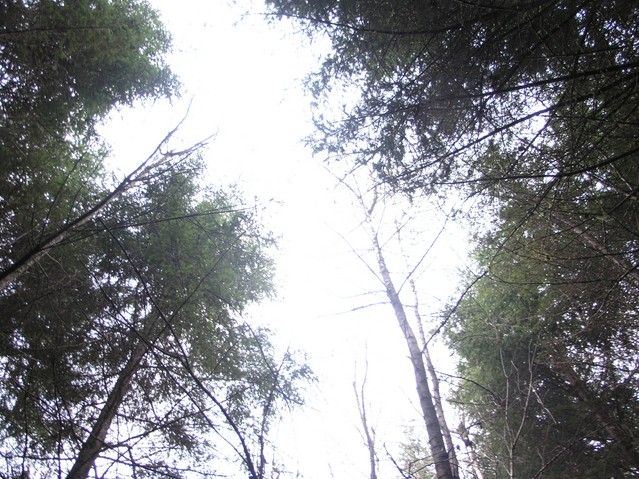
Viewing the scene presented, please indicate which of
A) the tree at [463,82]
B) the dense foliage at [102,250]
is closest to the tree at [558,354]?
the tree at [463,82]

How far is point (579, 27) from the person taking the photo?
310cm

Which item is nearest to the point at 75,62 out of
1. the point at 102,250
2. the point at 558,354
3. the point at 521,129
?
the point at 102,250

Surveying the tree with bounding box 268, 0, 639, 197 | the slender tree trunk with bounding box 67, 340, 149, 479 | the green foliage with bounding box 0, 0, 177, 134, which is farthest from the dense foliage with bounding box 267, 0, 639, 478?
the green foliage with bounding box 0, 0, 177, 134

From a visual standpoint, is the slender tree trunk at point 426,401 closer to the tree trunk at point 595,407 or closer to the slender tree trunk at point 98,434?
the slender tree trunk at point 98,434

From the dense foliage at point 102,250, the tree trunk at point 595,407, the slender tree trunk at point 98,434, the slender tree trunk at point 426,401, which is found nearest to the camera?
the slender tree trunk at point 98,434

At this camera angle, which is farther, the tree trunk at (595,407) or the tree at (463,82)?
the tree trunk at (595,407)

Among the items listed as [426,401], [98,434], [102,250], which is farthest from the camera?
[102,250]

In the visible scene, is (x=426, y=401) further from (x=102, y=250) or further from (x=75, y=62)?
(x=75, y=62)

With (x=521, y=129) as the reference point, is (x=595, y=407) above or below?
below

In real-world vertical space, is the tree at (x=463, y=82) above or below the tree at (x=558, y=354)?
above

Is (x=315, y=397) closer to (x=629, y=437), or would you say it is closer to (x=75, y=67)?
(x=629, y=437)

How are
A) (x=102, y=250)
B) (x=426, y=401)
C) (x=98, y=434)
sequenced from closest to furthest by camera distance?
1. (x=426, y=401)
2. (x=98, y=434)
3. (x=102, y=250)

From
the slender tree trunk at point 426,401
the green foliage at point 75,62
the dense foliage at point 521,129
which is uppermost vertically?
the green foliage at point 75,62

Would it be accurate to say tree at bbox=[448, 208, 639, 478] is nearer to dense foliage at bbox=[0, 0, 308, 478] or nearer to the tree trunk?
the tree trunk
